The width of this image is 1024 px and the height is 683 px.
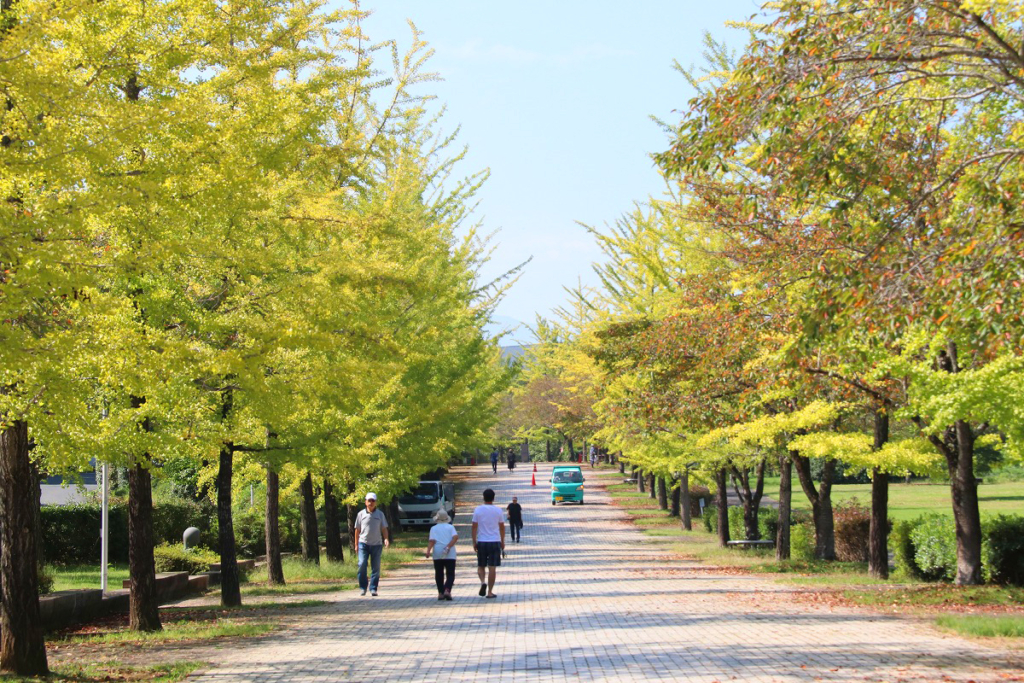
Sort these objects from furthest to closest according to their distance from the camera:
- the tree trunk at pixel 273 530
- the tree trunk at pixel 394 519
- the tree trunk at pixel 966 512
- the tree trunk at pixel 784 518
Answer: the tree trunk at pixel 394 519, the tree trunk at pixel 784 518, the tree trunk at pixel 273 530, the tree trunk at pixel 966 512

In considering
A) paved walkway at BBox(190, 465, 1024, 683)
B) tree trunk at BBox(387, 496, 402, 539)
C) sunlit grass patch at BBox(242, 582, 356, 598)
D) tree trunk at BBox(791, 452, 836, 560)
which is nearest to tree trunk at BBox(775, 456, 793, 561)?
tree trunk at BBox(791, 452, 836, 560)

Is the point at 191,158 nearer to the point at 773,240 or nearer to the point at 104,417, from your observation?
the point at 104,417

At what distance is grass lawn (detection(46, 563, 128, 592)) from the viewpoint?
781 inches

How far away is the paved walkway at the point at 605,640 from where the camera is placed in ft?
32.2

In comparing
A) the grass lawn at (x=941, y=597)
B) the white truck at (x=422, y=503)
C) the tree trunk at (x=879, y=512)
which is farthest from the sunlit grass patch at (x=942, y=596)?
the white truck at (x=422, y=503)

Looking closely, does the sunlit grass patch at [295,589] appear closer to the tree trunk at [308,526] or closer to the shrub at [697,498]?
the tree trunk at [308,526]

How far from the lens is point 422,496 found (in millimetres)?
41031

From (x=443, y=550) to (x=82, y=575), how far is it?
31.6 feet

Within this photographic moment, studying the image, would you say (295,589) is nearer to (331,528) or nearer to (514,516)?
(331,528)

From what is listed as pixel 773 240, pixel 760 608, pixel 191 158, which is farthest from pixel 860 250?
pixel 191 158

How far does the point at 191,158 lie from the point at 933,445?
1310 cm

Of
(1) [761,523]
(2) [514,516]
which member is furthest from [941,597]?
(2) [514,516]

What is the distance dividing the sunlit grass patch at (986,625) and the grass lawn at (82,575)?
46.7 ft

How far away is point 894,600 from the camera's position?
637 inches
